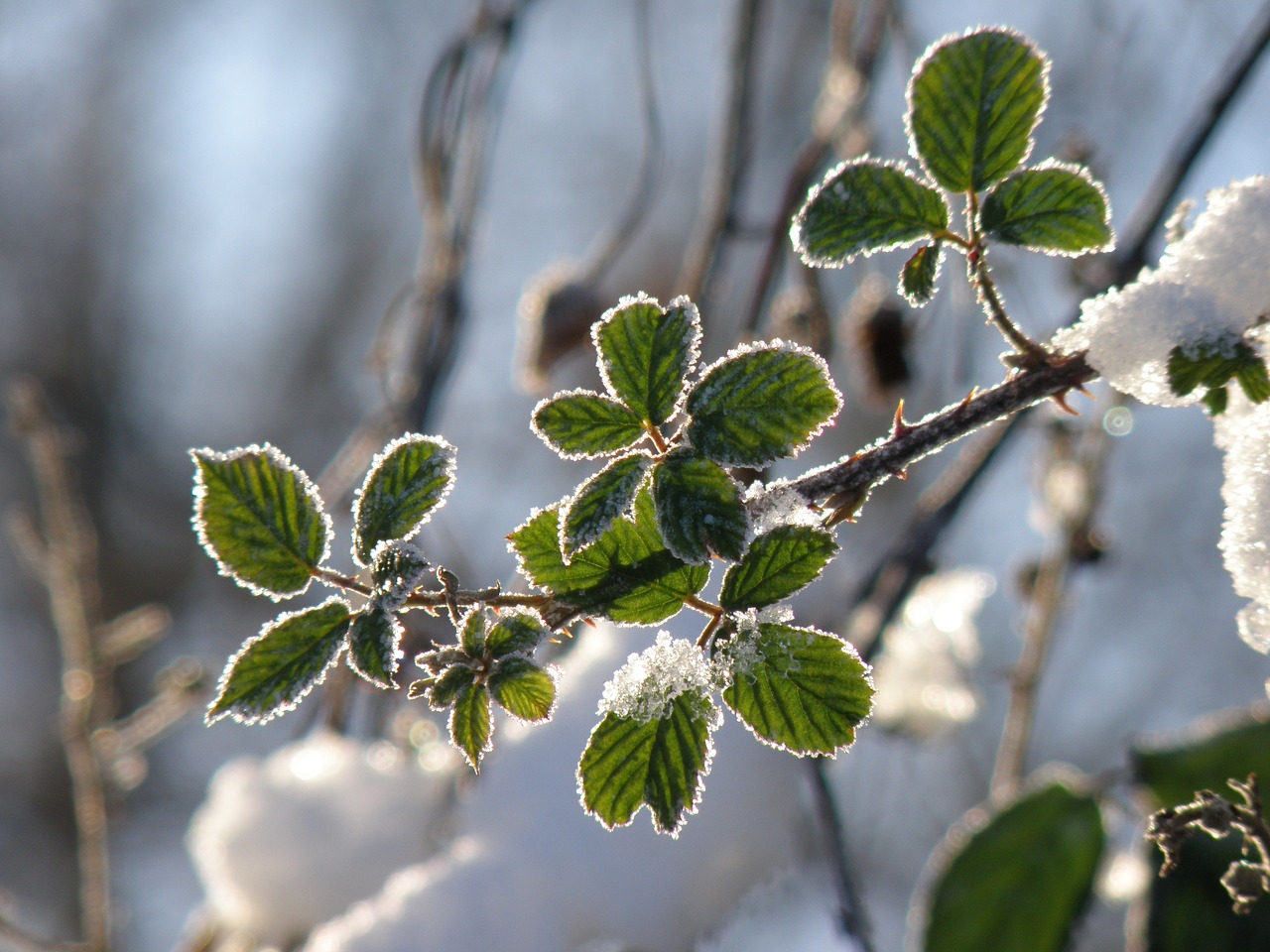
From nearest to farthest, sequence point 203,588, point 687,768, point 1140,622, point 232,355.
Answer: point 687,768 → point 1140,622 → point 203,588 → point 232,355

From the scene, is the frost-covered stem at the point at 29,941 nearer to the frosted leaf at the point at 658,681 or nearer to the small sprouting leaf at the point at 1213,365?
the frosted leaf at the point at 658,681

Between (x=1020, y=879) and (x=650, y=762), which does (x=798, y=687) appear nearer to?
(x=650, y=762)

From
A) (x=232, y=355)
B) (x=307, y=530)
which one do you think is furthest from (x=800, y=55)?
(x=232, y=355)

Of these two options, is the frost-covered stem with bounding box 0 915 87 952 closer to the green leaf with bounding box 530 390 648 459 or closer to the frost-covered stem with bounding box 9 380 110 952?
the frost-covered stem with bounding box 9 380 110 952

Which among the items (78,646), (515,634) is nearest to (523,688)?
(515,634)

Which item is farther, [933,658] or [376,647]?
[933,658]

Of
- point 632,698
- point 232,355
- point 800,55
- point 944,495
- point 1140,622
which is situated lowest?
point 1140,622

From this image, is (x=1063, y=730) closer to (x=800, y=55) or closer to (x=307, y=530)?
(x=800, y=55)
